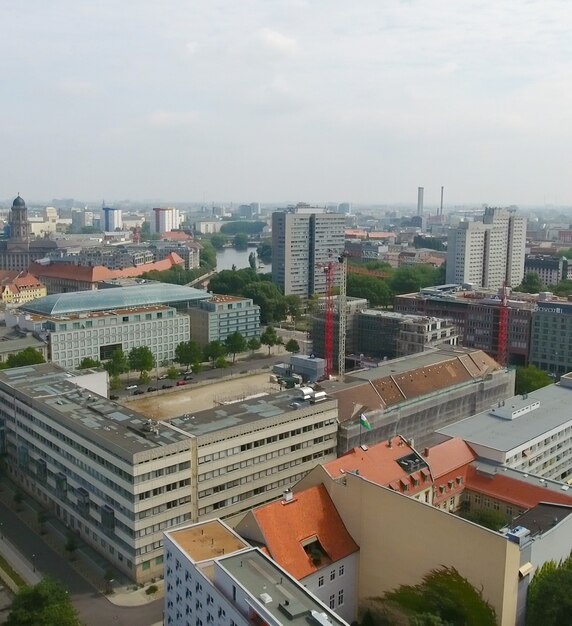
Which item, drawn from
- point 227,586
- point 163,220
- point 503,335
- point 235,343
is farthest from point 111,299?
point 163,220

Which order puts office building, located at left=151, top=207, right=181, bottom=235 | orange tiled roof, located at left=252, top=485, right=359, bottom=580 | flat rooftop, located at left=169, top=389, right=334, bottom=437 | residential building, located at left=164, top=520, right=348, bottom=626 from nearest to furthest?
residential building, located at left=164, top=520, right=348, bottom=626 < orange tiled roof, located at left=252, top=485, right=359, bottom=580 < flat rooftop, located at left=169, top=389, right=334, bottom=437 < office building, located at left=151, top=207, right=181, bottom=235

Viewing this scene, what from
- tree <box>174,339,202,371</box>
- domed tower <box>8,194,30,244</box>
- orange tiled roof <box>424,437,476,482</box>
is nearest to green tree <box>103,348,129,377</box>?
tree <box>174,339,202,371</box>

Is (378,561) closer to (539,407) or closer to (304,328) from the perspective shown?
(539,407)

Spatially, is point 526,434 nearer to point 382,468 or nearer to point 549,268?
point 382,468

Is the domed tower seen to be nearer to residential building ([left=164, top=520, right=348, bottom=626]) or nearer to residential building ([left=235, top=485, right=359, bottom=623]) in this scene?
residential building ([left=235, top=485, right=359, bottom=623])

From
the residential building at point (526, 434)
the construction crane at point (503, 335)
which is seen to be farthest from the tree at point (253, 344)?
the residential building at point (526, 434)

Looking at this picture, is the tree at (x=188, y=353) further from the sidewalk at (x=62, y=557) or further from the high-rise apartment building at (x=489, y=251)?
the high-rise apartment building at (x=489, y=251)

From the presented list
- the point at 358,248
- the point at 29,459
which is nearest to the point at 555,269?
the point at 358,248
